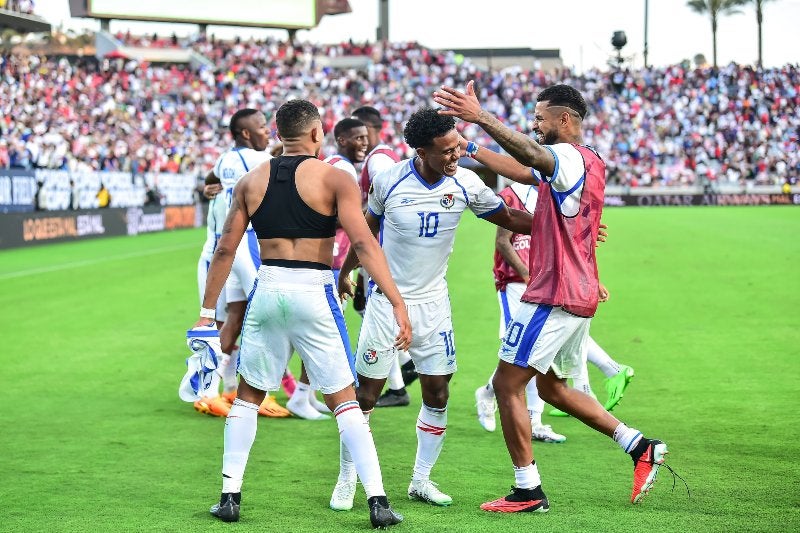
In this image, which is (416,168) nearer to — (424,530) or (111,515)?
(424,530)

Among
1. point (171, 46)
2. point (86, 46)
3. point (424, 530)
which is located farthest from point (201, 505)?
point (86, 46)

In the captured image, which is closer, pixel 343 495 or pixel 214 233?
pixel 343 495

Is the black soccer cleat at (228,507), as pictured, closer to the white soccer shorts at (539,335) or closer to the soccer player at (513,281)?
the white soccer shorts at (539,335)

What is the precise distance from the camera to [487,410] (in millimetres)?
8242

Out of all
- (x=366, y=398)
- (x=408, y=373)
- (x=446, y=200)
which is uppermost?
(x=446, y=200)

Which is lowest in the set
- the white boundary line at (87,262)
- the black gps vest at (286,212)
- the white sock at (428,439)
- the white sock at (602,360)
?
the white sock at (428,439)

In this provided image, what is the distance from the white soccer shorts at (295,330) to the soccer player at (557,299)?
96 centimetres

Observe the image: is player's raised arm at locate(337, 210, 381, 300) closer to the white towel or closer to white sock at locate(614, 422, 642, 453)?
the white towel

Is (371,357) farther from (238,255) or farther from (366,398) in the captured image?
(238,255)

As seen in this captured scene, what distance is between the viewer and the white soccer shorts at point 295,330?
Result: 5723mm

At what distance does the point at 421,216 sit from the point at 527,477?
1577mm

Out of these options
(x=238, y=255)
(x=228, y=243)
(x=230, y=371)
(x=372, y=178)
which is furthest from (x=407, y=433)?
(x=228, y=243)

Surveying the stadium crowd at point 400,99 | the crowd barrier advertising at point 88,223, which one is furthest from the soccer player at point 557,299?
the stadium crowd at point 400,99

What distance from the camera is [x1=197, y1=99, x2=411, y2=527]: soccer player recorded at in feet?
18.6
